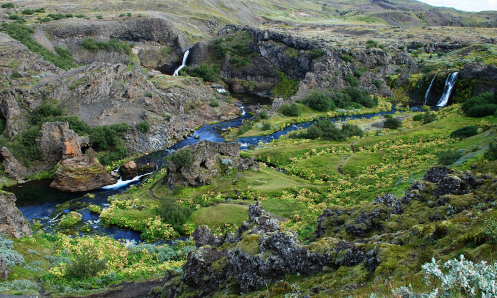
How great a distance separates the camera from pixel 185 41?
413ft

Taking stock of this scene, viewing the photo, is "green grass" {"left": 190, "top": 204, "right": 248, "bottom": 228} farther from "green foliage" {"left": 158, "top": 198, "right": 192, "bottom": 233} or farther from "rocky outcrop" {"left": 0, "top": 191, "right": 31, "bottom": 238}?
"rocky outcrop" {"left": 0, "top": 191, "right": 31, "bottom": 238}

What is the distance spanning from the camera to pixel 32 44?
9006 centimetres

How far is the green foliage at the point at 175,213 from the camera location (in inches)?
1396

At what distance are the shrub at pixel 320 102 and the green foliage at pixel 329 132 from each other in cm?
2112

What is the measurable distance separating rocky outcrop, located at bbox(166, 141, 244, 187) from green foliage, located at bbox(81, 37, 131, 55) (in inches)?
3048

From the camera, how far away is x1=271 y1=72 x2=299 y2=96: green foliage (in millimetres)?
105675

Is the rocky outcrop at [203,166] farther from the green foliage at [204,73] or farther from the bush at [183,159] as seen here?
the green foliage at [204,73]

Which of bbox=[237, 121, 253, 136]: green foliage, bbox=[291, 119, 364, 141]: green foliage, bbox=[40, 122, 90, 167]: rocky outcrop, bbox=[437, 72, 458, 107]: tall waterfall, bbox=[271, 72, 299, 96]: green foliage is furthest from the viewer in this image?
bbox=[271, 72, 299, 96]: green foliage

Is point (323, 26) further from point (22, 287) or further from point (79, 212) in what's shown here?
point (22, 287)

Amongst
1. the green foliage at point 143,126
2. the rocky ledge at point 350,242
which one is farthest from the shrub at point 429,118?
the rocky ledge at point 350,242

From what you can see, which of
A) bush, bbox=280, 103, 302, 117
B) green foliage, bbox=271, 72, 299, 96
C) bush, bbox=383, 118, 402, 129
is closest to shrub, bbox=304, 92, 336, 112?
bush, bbox=280, 103, 302, 117

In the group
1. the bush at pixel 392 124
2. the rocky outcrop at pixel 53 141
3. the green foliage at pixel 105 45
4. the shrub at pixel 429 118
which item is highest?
the shrub at pixel 429 118

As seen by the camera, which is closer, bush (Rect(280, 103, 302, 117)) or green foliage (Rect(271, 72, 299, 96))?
bush (Rect(280, 103, 302, 117))

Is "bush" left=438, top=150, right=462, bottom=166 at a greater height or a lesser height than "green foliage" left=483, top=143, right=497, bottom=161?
lesser
